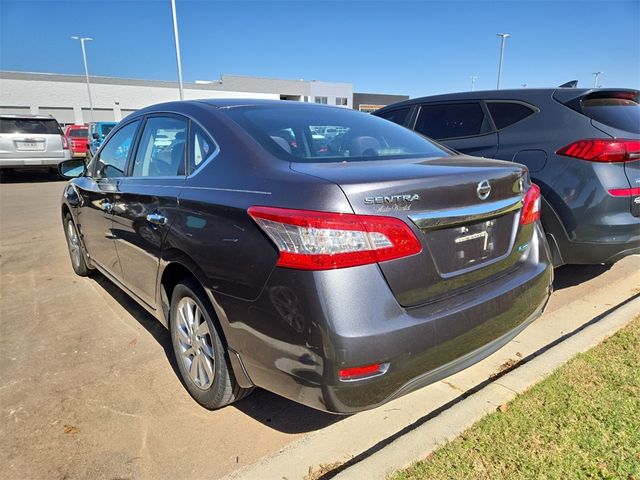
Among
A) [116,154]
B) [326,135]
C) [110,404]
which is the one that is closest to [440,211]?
[326,135]

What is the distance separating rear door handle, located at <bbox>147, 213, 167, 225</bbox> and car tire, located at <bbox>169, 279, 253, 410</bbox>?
1.21 ft

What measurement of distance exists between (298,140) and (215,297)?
0.92 m

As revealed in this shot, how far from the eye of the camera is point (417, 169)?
1.96 m

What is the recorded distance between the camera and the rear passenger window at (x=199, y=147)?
2320 millimetres

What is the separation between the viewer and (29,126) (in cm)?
1250

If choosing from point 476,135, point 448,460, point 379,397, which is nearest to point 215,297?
point 379,397

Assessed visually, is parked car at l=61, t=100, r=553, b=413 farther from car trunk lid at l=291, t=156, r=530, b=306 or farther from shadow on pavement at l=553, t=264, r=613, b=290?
shadow on pavement at l=553, t=264, r=613, b=290

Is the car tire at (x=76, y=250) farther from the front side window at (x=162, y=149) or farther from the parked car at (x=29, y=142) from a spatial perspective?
the parked car at (x=29, y=142)

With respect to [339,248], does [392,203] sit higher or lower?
higher

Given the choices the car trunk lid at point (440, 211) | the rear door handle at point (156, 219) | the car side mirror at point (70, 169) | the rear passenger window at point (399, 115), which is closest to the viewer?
the car trunk lid at point (440, 211)

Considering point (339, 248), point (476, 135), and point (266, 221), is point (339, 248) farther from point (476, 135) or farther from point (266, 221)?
point (476, 135)

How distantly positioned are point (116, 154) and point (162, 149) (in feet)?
3.16

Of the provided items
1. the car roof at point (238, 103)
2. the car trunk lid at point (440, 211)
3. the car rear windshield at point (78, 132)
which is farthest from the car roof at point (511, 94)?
the car rear windshield at point (78, 132)

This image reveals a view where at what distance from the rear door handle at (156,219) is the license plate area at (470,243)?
1.49 meters
